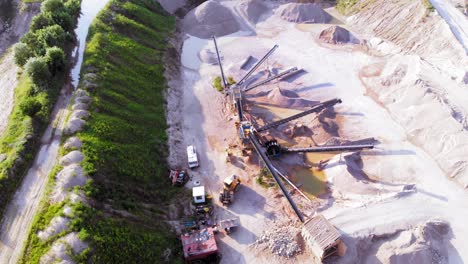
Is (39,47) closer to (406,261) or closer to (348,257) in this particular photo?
Result: (348,257)

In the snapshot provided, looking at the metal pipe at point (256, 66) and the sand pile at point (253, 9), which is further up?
the sand pile at point (253, 9)

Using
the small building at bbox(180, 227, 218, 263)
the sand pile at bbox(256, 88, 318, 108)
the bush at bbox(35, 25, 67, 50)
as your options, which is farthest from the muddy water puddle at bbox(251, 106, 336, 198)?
Result: the bush at bbox(35, 25, 67, 50)

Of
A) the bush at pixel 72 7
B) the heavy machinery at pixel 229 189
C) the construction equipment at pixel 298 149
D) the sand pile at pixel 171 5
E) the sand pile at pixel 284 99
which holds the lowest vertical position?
the heavy machinery at pixel 229 189

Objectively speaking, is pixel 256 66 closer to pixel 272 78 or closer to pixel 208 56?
pixel 272 78

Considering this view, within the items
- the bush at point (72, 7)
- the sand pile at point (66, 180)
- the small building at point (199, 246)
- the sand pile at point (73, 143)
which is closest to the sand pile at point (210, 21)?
the bush at point (72, 7)

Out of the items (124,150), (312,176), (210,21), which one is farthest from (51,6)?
(312,176)

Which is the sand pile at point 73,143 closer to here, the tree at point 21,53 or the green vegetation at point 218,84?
the tree at point 21,53

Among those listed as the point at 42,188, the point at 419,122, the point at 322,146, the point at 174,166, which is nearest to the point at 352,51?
the point at 419,122

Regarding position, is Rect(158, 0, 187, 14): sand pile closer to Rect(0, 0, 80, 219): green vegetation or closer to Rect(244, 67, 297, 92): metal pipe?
Rect(0, 0, 80, 219): green vegetation
